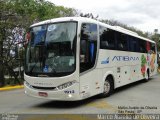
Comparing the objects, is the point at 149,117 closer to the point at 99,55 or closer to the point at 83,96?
the point at 83,96

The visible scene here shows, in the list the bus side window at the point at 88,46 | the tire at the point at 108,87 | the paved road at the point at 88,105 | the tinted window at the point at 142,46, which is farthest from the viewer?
the tinted window at the point at 142,46

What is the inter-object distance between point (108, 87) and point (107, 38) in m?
2.10

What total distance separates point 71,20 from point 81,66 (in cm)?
168

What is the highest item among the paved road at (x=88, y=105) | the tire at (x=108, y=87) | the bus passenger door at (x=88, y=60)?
the bus passenger door at (x=88, y=60)

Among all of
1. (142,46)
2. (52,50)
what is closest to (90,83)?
(52,50)

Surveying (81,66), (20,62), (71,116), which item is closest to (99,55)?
(81,66)

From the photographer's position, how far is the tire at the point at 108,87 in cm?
1305

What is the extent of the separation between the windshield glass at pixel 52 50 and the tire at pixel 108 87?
9.73 ft

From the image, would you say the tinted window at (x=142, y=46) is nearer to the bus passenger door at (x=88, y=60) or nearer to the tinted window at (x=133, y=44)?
the tinted window at (x=133, y=44)

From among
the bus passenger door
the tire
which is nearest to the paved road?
the tire

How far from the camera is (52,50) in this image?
428 inches

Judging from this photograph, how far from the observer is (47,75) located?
10.7 m

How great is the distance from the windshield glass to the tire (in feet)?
9.73

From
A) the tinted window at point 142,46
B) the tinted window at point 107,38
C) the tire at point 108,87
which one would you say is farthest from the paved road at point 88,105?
the tinted window at point 142,46
